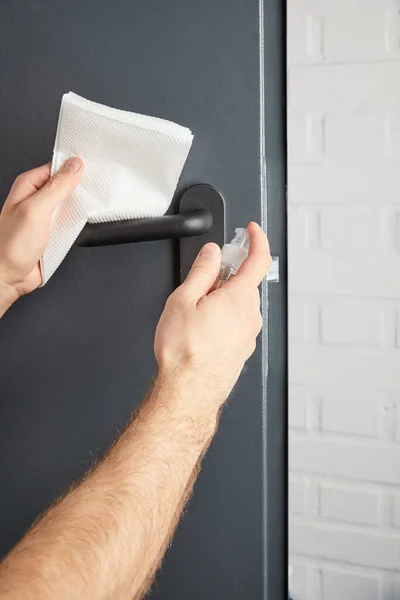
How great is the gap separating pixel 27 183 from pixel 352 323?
850 millimetres

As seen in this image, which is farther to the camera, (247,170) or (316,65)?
(316,65)

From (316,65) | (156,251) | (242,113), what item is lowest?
(156,251)

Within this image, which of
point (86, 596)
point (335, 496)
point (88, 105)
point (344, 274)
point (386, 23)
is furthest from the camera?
Answer: point (335, 496)

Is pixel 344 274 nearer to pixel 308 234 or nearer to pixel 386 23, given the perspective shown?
pixel 308 234

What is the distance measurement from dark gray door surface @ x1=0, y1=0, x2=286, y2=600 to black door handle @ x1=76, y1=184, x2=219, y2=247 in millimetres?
35

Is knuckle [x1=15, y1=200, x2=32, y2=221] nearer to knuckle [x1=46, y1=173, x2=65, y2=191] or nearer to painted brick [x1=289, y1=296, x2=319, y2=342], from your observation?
knuckle [x1=46, y1=173, x2=65, y2=191]

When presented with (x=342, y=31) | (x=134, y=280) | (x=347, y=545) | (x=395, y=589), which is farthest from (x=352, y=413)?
(x=134, y=280)

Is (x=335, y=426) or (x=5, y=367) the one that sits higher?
(x=5, y=367)

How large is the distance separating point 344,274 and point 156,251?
28.8 inches

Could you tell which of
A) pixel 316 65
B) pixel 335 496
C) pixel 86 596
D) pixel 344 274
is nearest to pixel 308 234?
pixel 344 274

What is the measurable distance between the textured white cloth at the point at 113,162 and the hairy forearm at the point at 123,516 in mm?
141

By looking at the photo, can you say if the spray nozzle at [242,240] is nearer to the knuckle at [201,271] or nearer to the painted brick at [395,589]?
the knuckle at [201,271]

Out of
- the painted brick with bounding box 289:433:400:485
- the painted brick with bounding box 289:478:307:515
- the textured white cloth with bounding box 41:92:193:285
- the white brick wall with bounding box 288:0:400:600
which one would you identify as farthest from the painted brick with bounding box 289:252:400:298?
the textured white cloth with bounding box 41:92:193:285

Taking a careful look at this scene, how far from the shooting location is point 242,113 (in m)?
0.49
